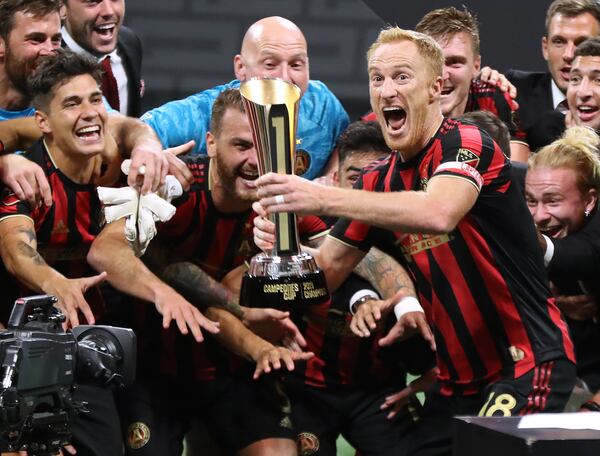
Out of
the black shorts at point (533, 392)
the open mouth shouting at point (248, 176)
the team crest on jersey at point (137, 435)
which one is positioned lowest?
the team crest on jersey at point (137, 435)

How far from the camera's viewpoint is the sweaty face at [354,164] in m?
5.06

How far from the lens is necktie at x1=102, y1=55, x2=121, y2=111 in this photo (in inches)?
233

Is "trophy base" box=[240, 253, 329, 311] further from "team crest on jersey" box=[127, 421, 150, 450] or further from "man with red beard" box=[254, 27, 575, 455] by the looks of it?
"team crest on jersey" box=[127, 421, 150, 450]

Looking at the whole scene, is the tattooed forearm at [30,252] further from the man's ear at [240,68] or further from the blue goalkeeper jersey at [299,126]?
the man's ear at [240,68]

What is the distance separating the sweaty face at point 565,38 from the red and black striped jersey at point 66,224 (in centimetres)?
264

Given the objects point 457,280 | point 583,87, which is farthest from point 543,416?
point 583,87

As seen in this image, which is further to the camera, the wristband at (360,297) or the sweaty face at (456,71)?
the sweaty face at (456,71)

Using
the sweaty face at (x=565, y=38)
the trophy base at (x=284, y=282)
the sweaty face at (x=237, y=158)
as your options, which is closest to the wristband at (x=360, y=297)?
the sweaty face at (x=237, y=158)

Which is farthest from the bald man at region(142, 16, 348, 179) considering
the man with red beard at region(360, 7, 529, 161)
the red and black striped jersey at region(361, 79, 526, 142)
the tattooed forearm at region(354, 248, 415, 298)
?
the tattooed forearm at region(354, 248, 415, 298)

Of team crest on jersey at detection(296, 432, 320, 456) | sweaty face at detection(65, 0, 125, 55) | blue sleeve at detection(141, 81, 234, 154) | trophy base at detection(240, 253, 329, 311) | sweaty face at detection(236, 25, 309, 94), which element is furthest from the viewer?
sweaty face at detection(65, 0, 125, 55)

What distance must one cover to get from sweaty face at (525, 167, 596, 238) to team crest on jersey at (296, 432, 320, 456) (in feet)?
3.94

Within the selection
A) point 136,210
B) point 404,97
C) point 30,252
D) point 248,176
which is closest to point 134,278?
point 136,210

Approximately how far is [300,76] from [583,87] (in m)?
1.33

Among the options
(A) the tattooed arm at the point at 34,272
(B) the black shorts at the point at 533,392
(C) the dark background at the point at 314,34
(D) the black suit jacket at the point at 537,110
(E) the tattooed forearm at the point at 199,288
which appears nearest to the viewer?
(B) the black shorts at the point at 533,392
